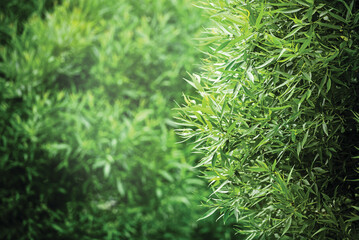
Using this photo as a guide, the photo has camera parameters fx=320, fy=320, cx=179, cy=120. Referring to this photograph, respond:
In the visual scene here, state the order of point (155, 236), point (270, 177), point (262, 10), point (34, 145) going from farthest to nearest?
point (155, 236), point (34, 145), point (270, 177), point (262, 10)

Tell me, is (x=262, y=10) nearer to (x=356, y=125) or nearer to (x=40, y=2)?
(x=356, y=125)

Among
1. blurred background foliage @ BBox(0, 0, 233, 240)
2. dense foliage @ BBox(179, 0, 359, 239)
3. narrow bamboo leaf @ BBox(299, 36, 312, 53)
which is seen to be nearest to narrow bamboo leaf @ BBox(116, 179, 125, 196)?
blurred background foliage @ BBox(0, 0, 233, 240)

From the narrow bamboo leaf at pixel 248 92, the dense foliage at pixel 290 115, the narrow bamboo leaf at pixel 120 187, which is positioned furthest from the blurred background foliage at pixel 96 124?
the narrow bamboo leaf at pixel 248 92

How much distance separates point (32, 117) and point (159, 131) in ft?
3.67

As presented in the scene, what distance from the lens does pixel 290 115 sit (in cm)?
133

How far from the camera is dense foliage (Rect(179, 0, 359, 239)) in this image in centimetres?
124

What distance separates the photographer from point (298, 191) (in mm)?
1300

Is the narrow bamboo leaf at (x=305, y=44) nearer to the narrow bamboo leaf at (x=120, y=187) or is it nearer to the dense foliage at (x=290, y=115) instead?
the dense foliage at (x=290, y=115)

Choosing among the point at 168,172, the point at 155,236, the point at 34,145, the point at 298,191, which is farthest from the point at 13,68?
the point at 298,191

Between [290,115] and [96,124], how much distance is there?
6.29ft

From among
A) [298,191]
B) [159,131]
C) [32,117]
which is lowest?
[159,131]

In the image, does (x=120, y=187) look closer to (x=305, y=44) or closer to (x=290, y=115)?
(x=290, y=115)

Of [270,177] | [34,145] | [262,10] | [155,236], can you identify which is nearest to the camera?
[262,10]

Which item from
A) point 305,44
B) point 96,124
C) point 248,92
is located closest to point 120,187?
point 96,124
